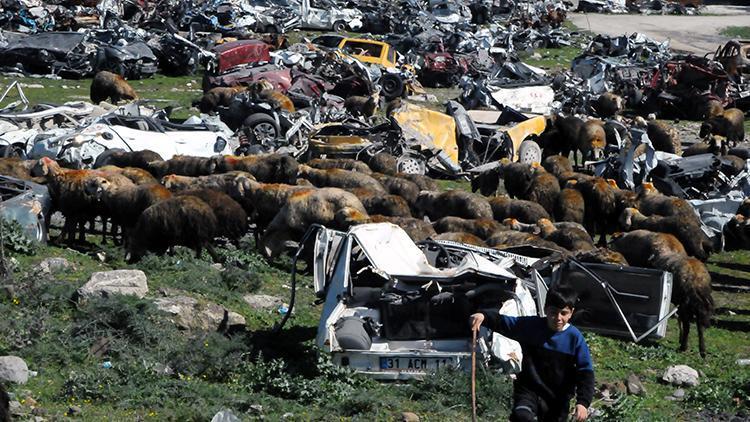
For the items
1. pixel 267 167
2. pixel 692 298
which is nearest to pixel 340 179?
pixel 267 167

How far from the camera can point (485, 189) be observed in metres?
22.2

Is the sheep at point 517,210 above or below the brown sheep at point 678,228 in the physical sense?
below

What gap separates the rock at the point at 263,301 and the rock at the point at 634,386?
4.35 metres

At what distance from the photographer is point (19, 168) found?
63.2 ft

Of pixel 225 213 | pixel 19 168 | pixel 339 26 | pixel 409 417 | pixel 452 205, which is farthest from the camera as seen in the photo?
pixel 339 26

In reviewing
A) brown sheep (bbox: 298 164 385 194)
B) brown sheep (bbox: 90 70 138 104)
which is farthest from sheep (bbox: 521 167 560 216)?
brown sheep (bbox: 90 70 138 104)

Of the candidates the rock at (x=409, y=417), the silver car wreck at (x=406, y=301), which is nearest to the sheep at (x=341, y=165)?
the silver car wreck at (x=406, y=301)

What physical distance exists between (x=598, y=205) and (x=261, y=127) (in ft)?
28.6

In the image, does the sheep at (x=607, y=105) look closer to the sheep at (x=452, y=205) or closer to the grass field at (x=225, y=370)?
the sheep at (x=452, y=205)

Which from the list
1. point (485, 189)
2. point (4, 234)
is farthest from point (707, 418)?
point (485, 189)

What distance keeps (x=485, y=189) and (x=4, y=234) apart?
1013 centimetres

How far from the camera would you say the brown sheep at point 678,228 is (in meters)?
17.2

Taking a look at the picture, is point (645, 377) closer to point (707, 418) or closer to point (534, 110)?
point (707, 418)

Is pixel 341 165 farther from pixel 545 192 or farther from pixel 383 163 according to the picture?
pixel 545 192
